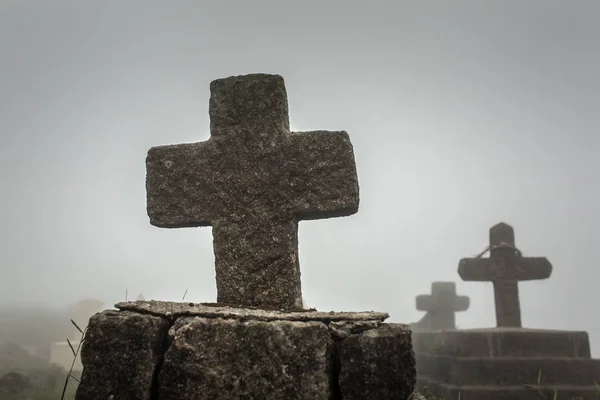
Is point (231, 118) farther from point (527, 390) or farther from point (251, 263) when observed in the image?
point (527, 390)

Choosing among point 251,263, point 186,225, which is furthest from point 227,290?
point 186,225

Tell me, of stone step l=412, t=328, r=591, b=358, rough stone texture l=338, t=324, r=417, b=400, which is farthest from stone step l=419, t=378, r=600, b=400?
rough stone texture l=338, t=324, r=417, b=400

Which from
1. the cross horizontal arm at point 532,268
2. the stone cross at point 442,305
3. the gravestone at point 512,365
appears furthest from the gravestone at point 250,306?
the stone cross at point 442,305

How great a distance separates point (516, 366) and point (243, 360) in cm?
829

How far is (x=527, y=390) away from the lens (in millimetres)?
8492

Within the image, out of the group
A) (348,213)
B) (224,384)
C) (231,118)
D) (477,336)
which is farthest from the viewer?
(477,336)

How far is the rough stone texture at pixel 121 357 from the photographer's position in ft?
Answer: 6.60

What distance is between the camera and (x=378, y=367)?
200 cm

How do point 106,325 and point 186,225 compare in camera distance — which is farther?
point 186,225

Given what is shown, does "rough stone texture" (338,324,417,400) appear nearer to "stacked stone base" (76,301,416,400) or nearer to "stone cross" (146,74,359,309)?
"stacked stone base" (76,301,416,400)

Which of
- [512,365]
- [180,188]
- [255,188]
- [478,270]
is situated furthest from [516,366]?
[180,188]

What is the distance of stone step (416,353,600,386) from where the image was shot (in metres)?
8.77

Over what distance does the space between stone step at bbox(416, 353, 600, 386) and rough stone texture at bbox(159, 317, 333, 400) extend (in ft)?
25.8

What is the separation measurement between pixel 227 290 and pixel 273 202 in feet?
1.94
